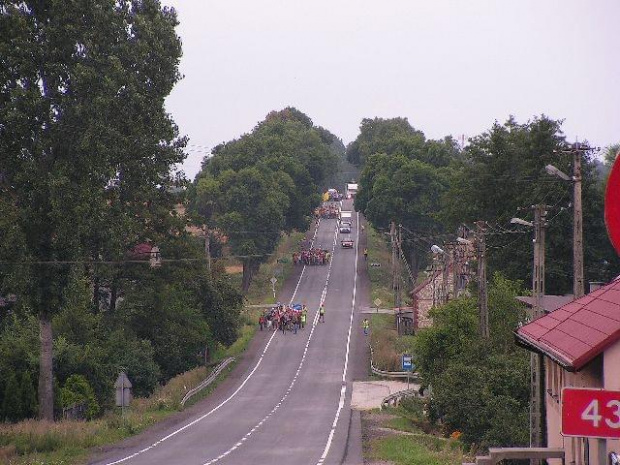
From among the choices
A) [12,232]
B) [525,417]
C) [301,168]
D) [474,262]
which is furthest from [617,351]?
[301,168]

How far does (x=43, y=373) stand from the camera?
39.8m

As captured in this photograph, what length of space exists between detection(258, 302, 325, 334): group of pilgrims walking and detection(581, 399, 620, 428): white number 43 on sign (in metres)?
68.7

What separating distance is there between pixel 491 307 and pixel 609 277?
17.9 metres

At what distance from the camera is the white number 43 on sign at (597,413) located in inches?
293

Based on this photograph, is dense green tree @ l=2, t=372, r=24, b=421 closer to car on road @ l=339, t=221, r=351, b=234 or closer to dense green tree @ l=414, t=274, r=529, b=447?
dense green tree @ l=414, t=274, r=529, b=447

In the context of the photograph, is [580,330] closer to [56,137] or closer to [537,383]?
[537,383]

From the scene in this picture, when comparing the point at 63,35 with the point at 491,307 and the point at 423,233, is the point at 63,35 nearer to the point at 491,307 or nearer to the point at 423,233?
the point at 491,307

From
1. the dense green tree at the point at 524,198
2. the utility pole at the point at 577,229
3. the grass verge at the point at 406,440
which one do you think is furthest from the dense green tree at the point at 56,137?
the dense green tree at the point at 524,198

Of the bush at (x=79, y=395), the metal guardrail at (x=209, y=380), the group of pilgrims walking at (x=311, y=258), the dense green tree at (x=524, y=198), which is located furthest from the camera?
the group of pilgrims walking at (x=311, y=258)

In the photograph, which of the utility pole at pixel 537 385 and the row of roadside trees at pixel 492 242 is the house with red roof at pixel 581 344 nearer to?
the utility pole at pixel 537 385

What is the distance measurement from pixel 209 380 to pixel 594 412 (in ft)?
167

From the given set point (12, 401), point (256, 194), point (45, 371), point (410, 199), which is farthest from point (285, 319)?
point (12, 401)

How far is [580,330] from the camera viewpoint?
52.8 feet

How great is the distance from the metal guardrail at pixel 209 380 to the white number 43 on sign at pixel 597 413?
42.1 meters
